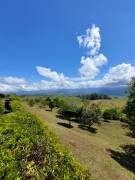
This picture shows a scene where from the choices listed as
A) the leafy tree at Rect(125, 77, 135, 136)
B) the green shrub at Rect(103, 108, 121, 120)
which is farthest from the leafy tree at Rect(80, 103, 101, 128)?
the green shrub at Rect(103, 108, 121, 120)

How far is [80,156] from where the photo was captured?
29531 mm

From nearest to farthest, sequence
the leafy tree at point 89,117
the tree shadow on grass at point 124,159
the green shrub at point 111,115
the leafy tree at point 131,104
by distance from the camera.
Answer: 1. the tree shadow on grass at point 124,159
2. the leafy tree at point 131,104
3. the leafy tree at point 89,117
4. the green shrub at point 111,115

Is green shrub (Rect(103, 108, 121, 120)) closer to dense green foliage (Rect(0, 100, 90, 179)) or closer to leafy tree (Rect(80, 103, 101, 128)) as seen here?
leafy tree (Rect(80, 103, 101, 128))

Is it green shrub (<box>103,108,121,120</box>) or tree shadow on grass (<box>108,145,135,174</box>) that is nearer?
tree shadow on grass (<box>108,145,135,174</box>)

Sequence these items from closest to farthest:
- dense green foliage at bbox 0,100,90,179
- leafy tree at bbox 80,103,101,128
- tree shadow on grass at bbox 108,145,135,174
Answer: dense green foliage at bbox 0,100,90,179
tree shadow on grass at bbox 108,145,135,174
leafy tree at bbox 80,103,101,128

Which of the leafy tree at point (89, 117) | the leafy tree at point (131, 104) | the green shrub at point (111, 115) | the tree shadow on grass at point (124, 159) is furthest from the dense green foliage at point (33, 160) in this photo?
the green shrub at point (111, 115)

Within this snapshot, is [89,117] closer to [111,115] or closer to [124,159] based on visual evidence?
[124,159]

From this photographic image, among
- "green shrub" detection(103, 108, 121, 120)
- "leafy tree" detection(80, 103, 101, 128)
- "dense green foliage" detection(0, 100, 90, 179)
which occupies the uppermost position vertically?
"dense green foliage" detection(0, 100, 90, 179)

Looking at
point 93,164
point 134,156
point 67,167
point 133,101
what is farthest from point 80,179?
point 134,156

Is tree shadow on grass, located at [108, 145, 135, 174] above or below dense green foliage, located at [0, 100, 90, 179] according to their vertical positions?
below

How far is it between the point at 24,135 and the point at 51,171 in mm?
3259

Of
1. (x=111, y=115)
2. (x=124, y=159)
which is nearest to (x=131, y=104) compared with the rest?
(x=124, y=159)

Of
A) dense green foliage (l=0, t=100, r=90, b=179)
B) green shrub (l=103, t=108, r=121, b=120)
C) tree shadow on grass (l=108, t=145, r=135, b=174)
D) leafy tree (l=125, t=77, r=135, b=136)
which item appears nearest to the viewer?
dense green foliage (l=0, t=100, r=90, b=179)

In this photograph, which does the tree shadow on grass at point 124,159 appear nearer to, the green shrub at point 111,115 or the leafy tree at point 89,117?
the leafy tree at point 89,117
